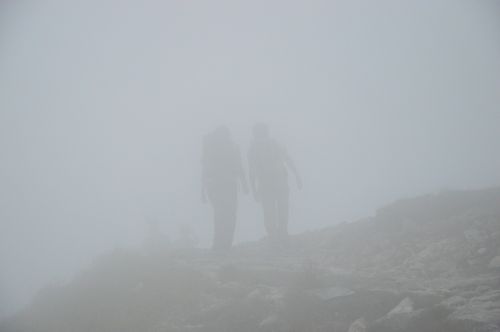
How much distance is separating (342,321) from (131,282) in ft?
23.2

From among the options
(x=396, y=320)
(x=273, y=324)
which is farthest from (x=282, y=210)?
(x=396, y=320)

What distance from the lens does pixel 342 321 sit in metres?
8.29

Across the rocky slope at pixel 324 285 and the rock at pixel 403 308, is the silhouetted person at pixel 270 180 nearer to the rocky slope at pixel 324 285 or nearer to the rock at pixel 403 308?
the rocky slope at pixel 324 285

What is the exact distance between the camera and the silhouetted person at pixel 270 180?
19.3 metres

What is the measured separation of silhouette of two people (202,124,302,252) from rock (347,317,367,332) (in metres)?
10.3

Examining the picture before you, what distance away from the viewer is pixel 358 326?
7859 mm

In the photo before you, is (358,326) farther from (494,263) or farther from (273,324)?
(494,263)

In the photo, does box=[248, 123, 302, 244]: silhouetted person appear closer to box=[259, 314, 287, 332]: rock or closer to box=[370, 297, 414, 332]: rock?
box=[259, 314, 287, 332]: rock

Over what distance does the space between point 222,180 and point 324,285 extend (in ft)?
28.5

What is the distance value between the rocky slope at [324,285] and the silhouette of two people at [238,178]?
1.18 meters

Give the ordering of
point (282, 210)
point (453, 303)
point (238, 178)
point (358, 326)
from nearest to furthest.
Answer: point (358, 326) < point (453, 303) < point (238, 178) < point (282, 210)

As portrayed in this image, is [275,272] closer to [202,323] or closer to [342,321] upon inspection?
[202,323]

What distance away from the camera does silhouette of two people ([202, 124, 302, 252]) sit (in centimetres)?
1816

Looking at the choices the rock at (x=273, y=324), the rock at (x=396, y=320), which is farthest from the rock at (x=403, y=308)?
the rock at (x=273, y=324)
